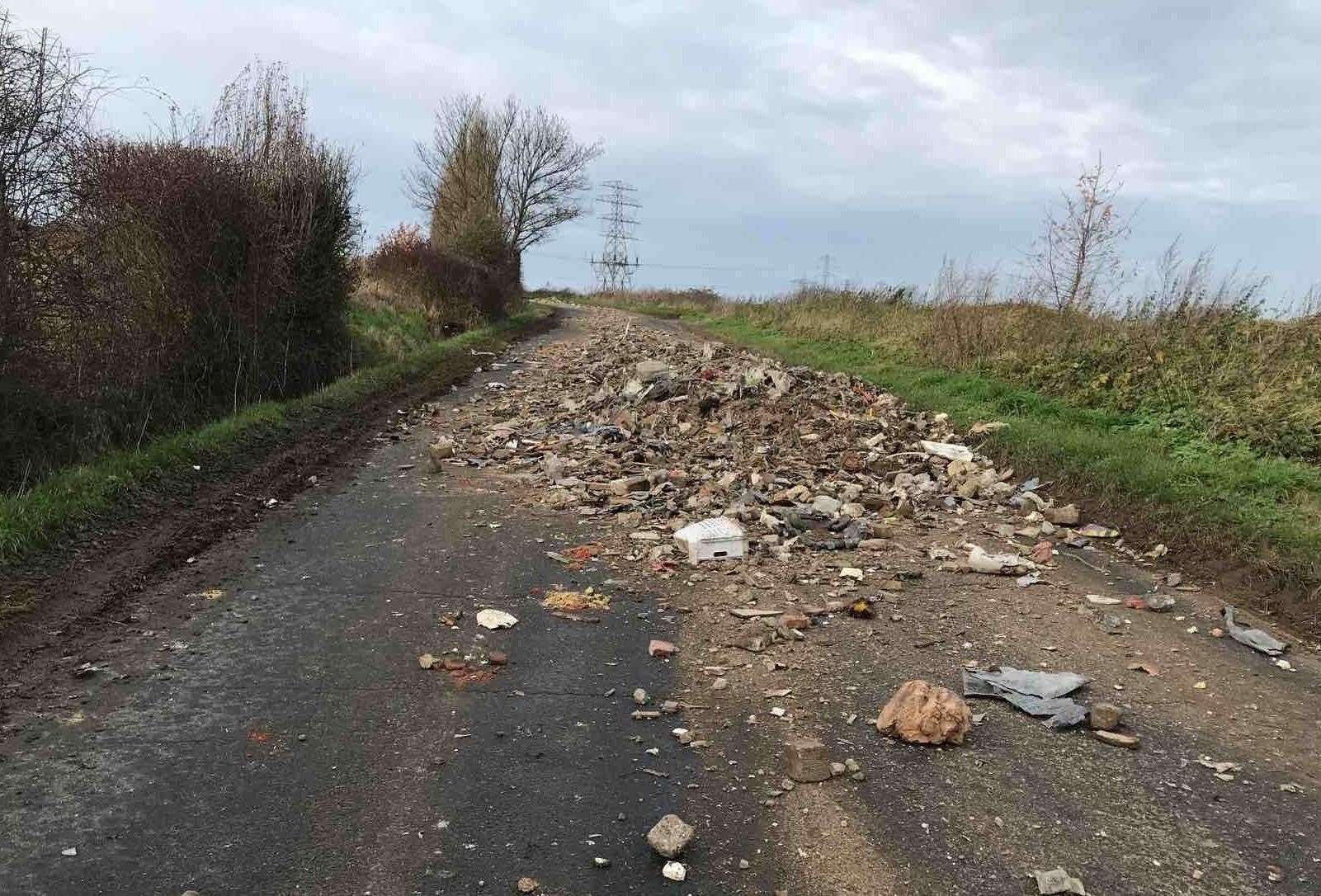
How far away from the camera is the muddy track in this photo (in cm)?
429

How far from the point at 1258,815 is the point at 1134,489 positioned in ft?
14.1

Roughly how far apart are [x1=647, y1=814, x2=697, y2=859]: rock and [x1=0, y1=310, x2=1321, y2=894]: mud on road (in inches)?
2.2

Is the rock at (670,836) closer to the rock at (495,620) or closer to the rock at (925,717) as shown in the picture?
the rock at (925,717)

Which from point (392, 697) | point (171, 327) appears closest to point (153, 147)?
point (171, 327)

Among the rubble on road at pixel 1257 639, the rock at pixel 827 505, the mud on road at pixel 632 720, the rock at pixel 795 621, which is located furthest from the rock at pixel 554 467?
the rubble on road at pixel 1257 639

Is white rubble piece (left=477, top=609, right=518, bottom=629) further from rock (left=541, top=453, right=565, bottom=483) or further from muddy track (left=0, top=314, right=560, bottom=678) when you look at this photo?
rock (left=541, top=453, right=565, bottom=483)

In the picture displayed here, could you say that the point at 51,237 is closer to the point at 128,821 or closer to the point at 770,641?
the point at 128,821

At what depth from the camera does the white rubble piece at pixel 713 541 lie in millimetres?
5836

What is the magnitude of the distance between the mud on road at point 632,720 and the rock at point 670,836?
56 millimetres

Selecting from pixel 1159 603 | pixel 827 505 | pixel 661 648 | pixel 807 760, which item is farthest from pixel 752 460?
pixel 807 760

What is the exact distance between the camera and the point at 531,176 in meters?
43.4

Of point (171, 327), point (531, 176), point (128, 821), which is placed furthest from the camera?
point (531, 176)

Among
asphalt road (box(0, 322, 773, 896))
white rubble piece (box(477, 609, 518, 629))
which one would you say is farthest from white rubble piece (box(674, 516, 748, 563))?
white rubble piece (box(477, 609, 518, 629))

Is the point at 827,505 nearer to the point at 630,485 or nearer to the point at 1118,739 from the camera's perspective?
the point at 630,485
